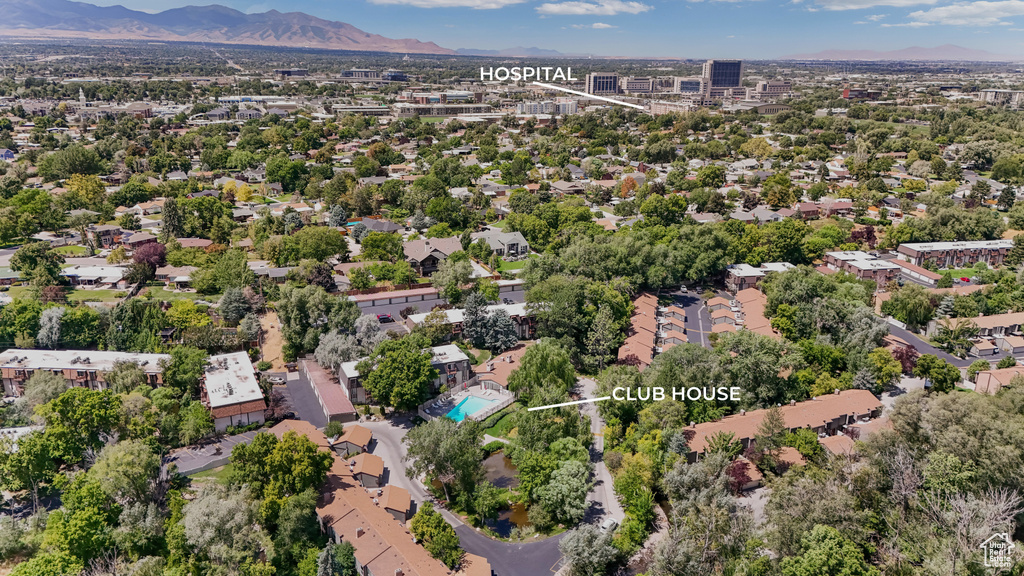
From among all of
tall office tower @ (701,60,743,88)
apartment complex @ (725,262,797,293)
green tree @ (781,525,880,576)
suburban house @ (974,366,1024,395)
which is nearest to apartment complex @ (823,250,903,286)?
apartment complex @ (725,262,797,293)

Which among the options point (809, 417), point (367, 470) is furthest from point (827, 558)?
point (367, 470)

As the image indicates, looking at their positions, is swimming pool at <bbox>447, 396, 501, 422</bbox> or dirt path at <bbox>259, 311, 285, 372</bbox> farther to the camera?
dirt path at <bbox>259, 311, 285, 372</bbox>

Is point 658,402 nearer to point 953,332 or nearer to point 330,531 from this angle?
point 330,531

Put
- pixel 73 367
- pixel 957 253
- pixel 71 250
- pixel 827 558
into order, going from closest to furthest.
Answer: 1. pixel 827 558
2. pixel 73 367
3. pixel 957 253
4. pixel 71 250

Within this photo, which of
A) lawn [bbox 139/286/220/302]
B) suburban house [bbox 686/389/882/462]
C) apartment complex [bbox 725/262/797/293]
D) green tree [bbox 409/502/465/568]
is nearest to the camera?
green tree [bbox 409/502/465/568]

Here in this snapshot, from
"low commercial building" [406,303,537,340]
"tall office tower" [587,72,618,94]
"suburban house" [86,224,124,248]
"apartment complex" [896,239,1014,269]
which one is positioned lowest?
"low commercial building" [406,303,537,340]

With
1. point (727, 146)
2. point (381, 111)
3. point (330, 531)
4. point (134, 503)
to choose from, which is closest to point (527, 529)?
point (330, 531)

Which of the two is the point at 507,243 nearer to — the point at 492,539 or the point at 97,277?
the point at 97,277

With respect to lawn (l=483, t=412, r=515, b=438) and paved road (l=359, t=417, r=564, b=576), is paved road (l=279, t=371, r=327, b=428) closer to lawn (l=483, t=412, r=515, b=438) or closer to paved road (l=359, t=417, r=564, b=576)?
paved road (l=359, t=417, r=564, b=576)
